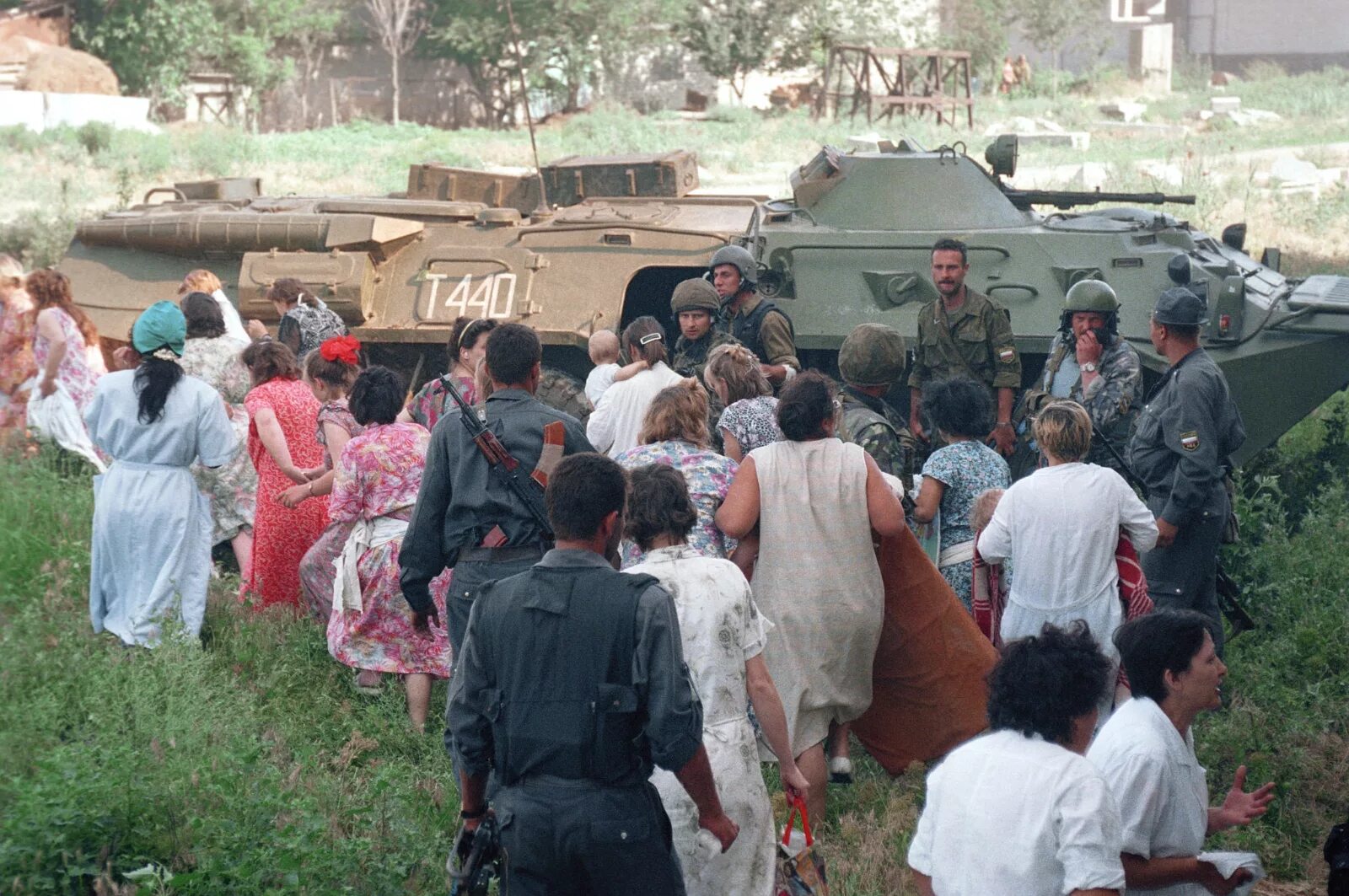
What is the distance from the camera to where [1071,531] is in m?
4.79

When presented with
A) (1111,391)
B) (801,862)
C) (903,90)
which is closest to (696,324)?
(1111,391)

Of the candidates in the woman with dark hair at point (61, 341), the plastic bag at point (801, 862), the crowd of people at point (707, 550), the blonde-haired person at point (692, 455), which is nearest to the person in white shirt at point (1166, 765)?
the crowd of people at point (707, 550)

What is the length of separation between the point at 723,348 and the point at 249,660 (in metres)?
2.36

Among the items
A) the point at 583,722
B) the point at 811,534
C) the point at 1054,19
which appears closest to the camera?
the point at 583,722

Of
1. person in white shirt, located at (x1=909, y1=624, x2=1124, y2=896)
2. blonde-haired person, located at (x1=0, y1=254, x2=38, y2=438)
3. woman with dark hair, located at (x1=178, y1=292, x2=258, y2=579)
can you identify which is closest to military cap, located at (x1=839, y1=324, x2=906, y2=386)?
person in white shirt, located at (x1=909, y1=624, x2=1124, y2=896)

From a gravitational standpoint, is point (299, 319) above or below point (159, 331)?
below

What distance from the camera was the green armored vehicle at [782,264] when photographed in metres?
A: 7.96

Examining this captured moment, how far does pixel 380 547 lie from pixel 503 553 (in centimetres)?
124

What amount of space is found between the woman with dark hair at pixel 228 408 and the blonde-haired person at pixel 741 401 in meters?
2.51

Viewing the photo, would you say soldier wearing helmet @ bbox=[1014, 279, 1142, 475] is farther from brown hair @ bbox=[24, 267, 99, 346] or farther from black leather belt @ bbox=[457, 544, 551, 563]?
brown hair @ bbox=[24, 267, 99, 346]

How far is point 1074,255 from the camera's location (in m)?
8.35

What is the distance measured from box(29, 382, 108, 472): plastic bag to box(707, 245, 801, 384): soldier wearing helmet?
3742 millimetres

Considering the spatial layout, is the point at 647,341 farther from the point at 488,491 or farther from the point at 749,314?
the point at 488,491

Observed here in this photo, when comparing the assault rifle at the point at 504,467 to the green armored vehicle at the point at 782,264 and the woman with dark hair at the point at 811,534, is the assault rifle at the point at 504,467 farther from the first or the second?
the green armored vehicle at the point at 782,264
